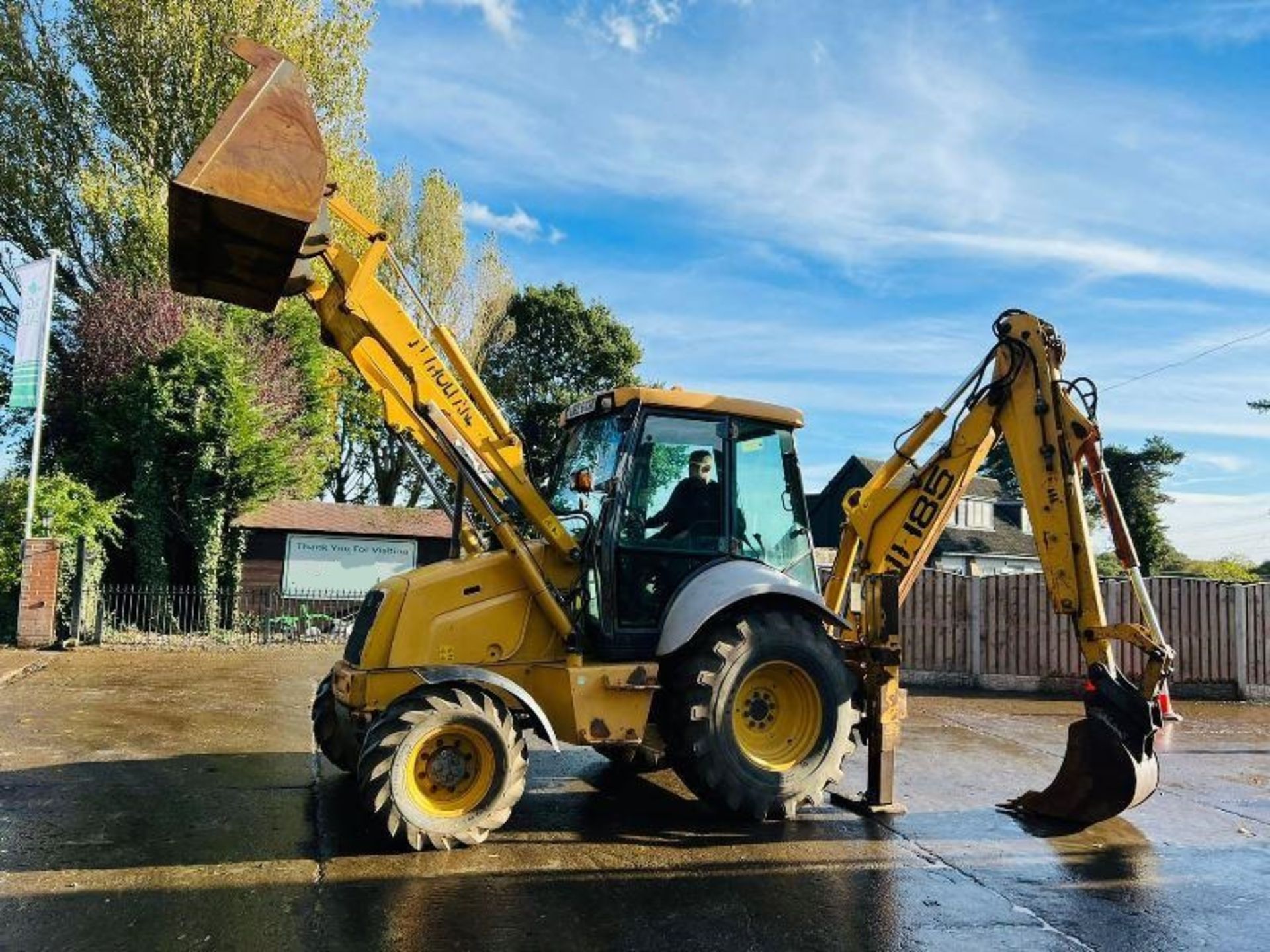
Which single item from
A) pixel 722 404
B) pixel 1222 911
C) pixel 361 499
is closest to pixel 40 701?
pixel 722 404

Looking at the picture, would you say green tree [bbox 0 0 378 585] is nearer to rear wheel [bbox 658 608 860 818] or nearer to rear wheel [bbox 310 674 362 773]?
rear wheel [bbox 310 674 362 773]

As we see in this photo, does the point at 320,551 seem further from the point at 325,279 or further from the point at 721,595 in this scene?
the point at 721,595

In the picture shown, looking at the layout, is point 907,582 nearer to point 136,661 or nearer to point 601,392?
point 601,392

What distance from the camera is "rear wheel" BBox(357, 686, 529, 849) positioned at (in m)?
5.03

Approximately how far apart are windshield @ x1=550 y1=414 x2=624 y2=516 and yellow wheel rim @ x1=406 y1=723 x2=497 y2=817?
164cm

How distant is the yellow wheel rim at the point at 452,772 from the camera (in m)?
5.22

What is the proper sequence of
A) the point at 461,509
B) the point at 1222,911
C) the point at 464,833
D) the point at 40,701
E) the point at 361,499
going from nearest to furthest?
1. the point at 1222,911
2. the point at 464,833
3. the point at 461,509
4. the point at 40,701
5. the point at 361,499

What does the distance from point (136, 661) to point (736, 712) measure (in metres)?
11.6

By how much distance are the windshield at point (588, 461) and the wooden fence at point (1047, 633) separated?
27.9 ft

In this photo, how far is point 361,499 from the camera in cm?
3256

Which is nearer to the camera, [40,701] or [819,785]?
[819,785]

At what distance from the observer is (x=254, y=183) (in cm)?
486

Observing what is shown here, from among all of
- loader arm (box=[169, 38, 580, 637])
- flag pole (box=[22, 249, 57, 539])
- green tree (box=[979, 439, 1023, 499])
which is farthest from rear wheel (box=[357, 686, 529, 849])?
green tree (box=[979, 439, 1023, 499])

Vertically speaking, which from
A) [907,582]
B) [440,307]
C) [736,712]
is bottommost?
[736,712]
